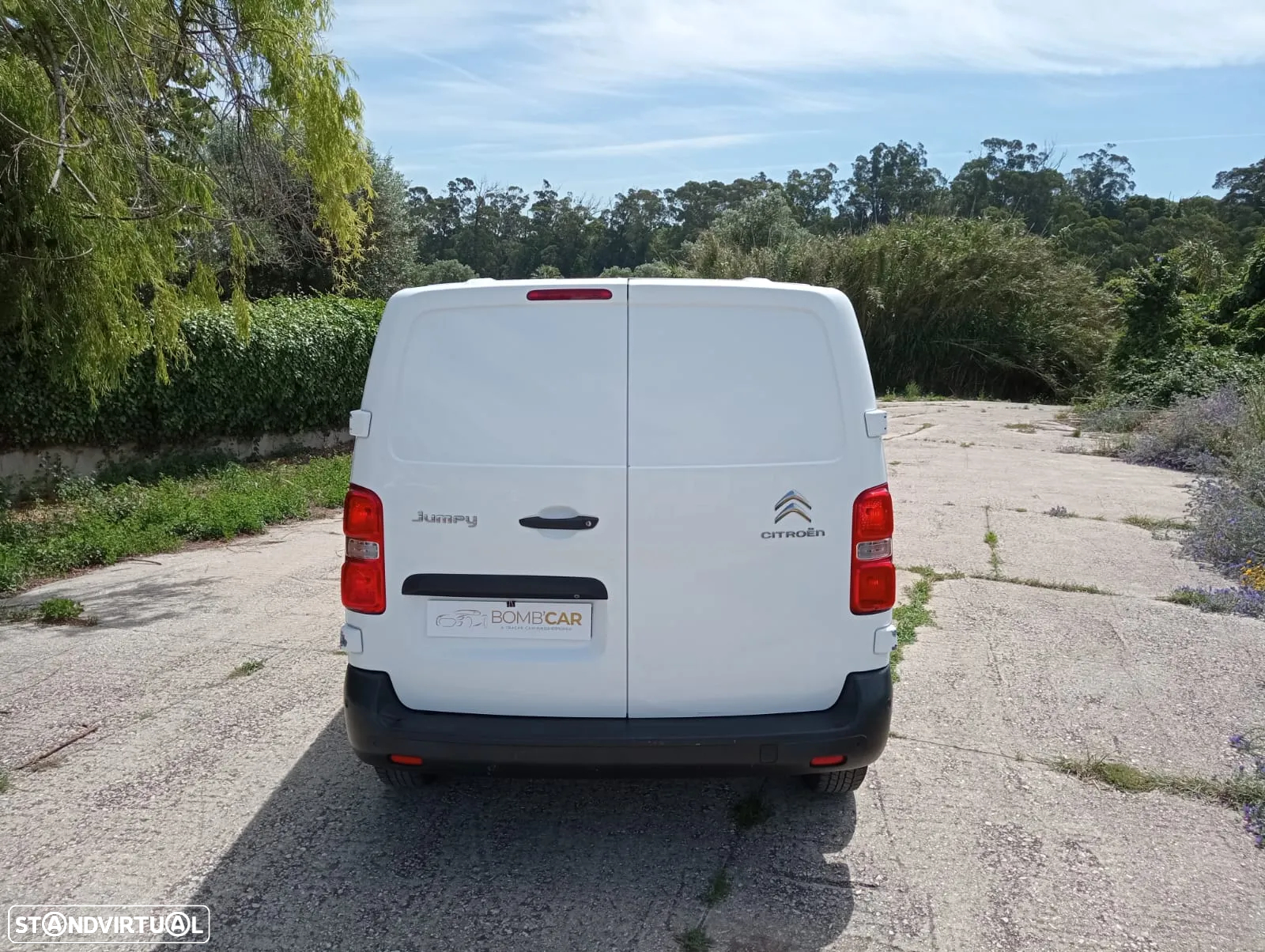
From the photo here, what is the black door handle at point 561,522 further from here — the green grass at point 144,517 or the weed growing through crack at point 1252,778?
the green grass at point 144,517

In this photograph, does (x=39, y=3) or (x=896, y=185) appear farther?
(x=896, y=185)

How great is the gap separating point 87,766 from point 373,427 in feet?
7.61

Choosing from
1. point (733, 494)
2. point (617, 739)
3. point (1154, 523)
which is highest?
point (733, 494)

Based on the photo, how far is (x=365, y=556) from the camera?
135 inches

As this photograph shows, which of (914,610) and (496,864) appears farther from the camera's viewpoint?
(914,610)

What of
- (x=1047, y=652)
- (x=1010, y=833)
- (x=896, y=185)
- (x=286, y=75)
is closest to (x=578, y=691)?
(x=1010, y=833)

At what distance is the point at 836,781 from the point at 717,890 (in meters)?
0.76

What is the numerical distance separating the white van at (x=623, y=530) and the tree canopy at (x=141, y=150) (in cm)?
479

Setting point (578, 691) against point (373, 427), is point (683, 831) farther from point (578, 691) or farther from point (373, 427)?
point (373, 427)

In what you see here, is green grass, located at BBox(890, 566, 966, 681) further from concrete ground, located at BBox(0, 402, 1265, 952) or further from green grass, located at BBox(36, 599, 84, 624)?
green grass, located at BBox(36, 599, 84, 624)

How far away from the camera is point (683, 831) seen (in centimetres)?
381

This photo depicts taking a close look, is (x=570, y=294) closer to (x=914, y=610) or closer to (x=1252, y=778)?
(x=1252, y=778)

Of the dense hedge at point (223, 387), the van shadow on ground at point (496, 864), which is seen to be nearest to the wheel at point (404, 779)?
the van shadow on ground at point (496, 864)

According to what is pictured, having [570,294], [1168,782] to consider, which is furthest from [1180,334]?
[570,294]
